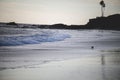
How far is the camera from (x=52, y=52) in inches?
171

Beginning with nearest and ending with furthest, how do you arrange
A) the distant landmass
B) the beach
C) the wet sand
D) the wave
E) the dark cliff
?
the wet sand, the beach, the wave, the distant landmass, the dark cliff

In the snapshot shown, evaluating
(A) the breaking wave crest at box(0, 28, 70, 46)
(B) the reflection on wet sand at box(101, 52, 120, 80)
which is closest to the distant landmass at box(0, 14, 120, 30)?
(A) the breaking wave crest at box(0, 28, 70, 46)

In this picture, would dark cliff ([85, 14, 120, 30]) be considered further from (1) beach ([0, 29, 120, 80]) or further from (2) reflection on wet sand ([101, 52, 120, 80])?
(2) reflection on wet sand ([101, 52, 120, 80])

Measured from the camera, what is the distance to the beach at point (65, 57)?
10.8ft

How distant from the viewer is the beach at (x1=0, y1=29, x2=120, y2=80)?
331cm

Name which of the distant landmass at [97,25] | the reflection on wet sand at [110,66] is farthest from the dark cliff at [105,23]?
the reflection on wet sand at [110,66]

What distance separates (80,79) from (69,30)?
115cm

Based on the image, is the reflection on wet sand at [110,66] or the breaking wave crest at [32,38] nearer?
the reflection on wet sand at [110,66]

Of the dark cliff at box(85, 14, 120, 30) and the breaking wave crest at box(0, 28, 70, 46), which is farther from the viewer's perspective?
the dark cliff at box(85, 14, 120, 30)

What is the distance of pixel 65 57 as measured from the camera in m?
4.18

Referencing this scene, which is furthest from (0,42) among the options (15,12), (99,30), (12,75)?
(99,30)

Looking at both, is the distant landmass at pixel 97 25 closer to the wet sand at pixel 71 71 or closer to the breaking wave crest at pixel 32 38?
the breaking wave crest at pixel 32 38

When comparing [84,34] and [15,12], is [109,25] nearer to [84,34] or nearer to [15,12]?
[84,34]

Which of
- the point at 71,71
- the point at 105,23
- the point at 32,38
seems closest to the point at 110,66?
the point at 71,71
